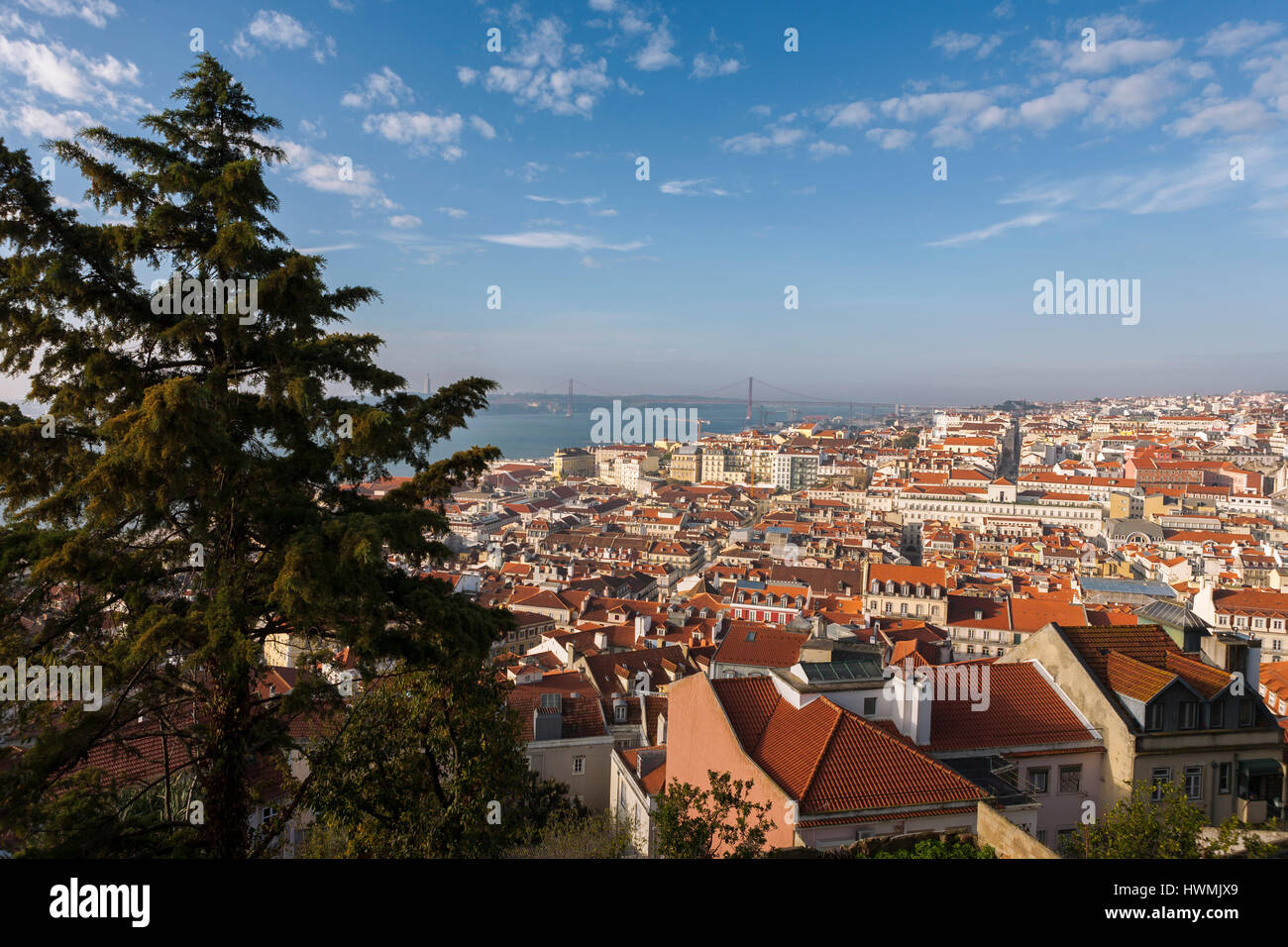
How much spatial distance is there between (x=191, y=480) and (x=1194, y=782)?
11994 mm

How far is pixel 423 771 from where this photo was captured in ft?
20.6

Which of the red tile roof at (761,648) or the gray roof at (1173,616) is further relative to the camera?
the red tile roof at (761,648)

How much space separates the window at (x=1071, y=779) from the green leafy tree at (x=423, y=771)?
23.7ft

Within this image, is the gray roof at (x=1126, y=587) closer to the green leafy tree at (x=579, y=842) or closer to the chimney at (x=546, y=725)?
the chimney at (x=546, y=725)

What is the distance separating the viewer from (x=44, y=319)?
543 centimetres

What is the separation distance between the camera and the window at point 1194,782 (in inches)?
379

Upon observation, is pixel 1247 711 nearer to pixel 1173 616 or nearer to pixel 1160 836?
pixel 1173 616

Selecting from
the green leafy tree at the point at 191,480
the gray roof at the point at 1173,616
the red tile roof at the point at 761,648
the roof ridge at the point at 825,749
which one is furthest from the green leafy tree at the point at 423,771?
the red tile roof at the point at 761,648

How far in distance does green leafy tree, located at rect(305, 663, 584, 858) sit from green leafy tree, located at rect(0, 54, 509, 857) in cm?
51

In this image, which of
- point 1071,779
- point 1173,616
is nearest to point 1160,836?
point 1071,779

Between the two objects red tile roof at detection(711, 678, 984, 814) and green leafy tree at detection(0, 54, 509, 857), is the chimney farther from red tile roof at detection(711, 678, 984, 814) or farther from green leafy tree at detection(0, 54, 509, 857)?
green leafy tree at detection(0, 54, 509, 857)
